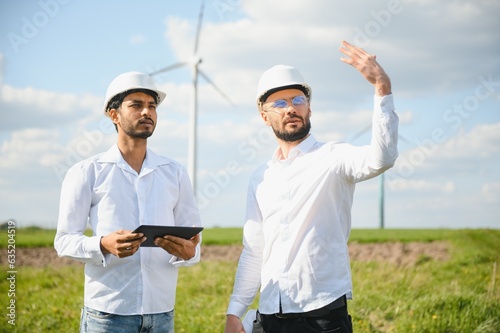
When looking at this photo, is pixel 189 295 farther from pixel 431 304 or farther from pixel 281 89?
pixel 281 89

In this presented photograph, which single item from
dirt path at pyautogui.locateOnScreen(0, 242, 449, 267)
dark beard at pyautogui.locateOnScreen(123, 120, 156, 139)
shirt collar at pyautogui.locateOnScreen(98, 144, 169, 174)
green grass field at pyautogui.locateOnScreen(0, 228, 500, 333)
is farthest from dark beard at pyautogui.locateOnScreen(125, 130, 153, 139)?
dirt path at pyautogui.locateOnScreen(0, 242, 449, 267)

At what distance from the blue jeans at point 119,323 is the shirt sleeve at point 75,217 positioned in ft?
1.08

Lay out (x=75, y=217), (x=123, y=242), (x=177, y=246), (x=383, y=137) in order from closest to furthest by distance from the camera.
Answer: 1. (x=383, y=137)
2. (x=123, y=242)
3. (x=177, y=246)
4. (x=75, y=217)

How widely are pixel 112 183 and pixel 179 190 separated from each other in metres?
0.46

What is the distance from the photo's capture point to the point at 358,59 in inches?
137

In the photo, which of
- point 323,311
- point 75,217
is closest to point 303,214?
point 323,311

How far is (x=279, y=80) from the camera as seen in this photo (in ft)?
13.4

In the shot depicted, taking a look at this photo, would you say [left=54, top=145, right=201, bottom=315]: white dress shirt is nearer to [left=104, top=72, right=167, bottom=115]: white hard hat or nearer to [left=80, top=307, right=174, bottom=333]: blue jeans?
[left=80, top=307, right=174, bottom=333]: blue jeans

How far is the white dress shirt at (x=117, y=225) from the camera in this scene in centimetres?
379

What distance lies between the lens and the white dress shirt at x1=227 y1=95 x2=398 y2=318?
365 centimetres

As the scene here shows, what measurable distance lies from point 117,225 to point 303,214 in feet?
3.84

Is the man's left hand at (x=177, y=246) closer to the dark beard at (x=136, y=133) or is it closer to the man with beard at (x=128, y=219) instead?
the man with beard at (x=128, y=219)

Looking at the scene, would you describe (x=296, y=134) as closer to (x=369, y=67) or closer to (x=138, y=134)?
(x=369, y=67)

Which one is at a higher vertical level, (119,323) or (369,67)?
(369,67)
